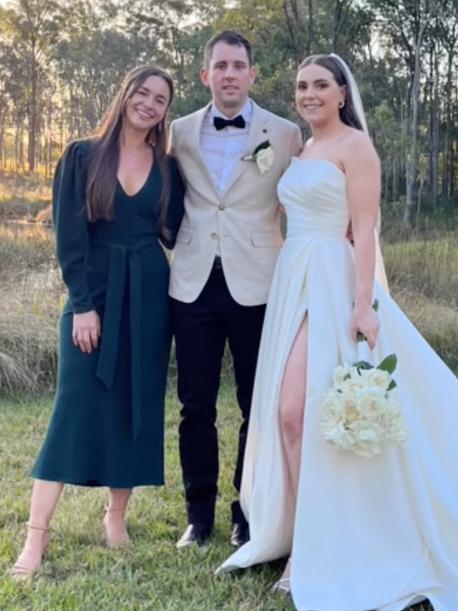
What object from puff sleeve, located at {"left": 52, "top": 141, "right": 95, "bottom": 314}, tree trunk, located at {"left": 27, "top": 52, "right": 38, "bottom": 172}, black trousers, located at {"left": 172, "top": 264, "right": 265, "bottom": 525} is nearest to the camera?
puff sleeve, located at {"left": 52, "top": 141, "right": 95, "bottom": 314}

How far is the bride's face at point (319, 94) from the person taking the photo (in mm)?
3059

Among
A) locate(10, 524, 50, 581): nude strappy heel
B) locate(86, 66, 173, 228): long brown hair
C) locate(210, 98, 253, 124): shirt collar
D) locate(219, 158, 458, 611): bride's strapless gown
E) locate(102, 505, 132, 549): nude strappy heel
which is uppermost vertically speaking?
locate(210, 98, 253, 124): shirt collar

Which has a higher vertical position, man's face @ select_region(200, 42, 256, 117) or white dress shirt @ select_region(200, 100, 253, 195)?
man's face @ select_region(200, 42, 256, 117)

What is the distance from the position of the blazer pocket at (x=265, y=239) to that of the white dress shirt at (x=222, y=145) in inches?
9.8

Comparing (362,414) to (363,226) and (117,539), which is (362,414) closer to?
(363,226)

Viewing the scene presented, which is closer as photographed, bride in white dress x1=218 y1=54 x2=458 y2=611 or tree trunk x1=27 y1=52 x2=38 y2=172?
bride in white dress x1=218 y1=54 x2=458 y2=611

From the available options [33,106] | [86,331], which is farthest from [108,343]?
[33,106]

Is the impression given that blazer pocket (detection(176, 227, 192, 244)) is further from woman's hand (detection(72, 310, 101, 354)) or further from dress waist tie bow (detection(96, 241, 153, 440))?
woman's hand (detection(72, 310, 101, 354))

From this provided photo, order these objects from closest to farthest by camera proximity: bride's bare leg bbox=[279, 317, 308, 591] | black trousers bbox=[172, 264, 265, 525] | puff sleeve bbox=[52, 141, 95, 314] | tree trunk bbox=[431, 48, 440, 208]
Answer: bride's bare leg bbox=[279, 317, 308, 591]
puff sleeve bbox=[52, 141, 95, 314]
black trousers bbox=[172, 264, 265, 525]
tree trunk bbox=[431, 48, 440, 208]

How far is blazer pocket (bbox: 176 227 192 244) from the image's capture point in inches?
134

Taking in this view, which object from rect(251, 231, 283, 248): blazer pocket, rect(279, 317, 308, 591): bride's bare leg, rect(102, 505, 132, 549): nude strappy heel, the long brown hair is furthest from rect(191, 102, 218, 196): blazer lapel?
rect(102, 505, 132, 549): nude strappy heel

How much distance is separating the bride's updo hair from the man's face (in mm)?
319

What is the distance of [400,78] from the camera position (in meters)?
28.9

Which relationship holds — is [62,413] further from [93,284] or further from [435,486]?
[435,486]
